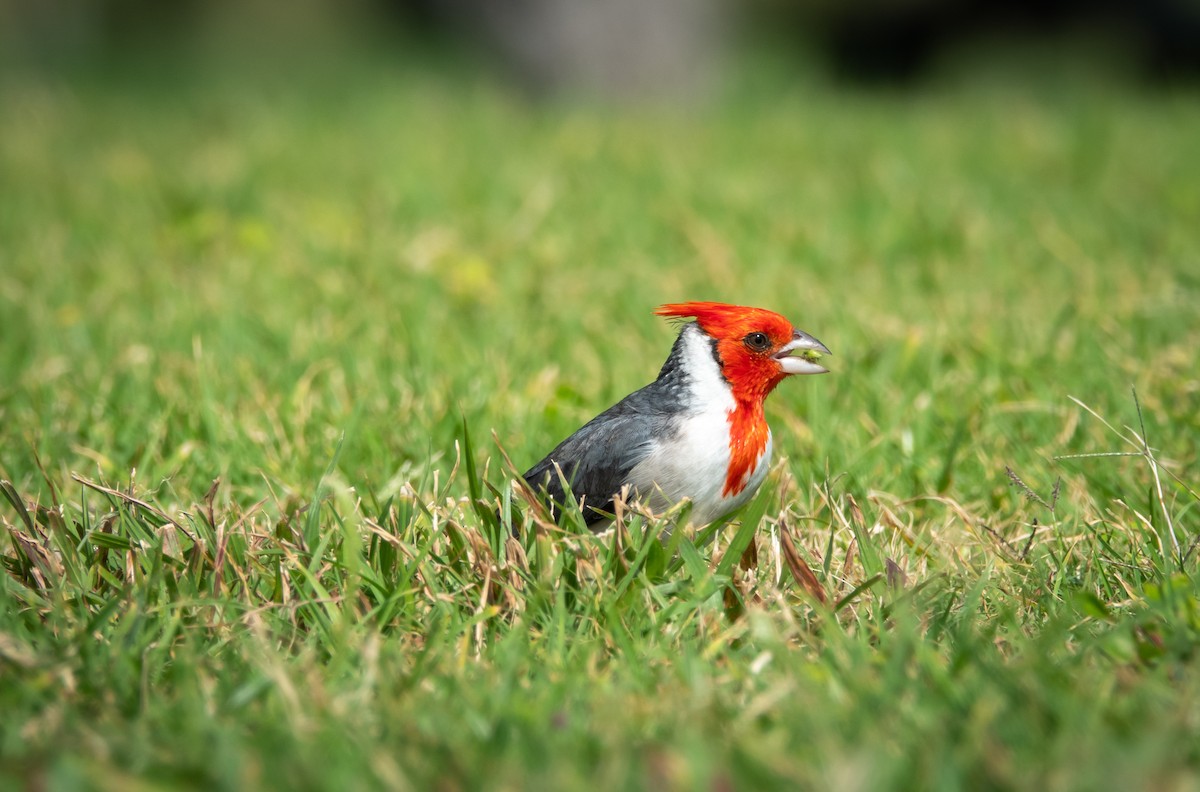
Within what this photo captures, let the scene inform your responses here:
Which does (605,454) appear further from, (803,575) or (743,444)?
(803,575)

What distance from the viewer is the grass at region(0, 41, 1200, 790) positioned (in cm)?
184

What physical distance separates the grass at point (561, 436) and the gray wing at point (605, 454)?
0.19 metres

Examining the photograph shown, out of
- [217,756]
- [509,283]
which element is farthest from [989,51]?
[217,756]

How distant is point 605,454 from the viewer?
2721 millimetres

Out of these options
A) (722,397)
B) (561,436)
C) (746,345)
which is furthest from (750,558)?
(561,436)

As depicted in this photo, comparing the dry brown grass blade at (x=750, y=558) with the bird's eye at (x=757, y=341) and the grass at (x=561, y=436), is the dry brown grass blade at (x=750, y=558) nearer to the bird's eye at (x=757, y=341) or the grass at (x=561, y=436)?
the grass at (x=561, y=436)

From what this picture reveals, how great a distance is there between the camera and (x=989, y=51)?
11383mm

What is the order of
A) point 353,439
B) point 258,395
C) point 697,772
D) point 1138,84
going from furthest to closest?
point 1138,84, point 258,395, point 353,439, point 697,772

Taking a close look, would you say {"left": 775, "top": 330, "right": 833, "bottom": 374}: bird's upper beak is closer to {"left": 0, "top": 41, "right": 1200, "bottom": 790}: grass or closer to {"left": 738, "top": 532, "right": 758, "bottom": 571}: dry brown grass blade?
{"left": 0, "top": 41, "right": 1200, "bottom": 790}: grass

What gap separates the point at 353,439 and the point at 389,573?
1.05 meters

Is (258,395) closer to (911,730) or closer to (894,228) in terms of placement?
(911,730)

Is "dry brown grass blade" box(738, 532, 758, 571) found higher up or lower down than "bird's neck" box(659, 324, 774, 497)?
lower down

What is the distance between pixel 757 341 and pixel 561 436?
915 mm

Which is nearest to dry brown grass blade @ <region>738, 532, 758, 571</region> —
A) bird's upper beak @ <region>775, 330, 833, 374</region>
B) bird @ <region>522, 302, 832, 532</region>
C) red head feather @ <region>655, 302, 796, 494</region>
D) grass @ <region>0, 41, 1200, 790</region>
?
grass @ <region>0, 41, 1200, 790</region>
